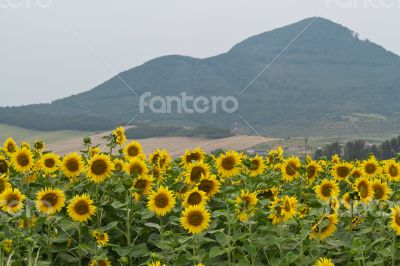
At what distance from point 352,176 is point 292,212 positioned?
261cm

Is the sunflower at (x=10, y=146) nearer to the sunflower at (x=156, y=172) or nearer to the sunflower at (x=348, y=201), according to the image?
the sunflower at (x=156, y=172)

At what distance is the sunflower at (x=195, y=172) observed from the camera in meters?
7.11

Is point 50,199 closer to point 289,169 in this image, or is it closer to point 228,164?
point 228,164

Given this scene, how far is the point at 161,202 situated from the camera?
21.0 feet

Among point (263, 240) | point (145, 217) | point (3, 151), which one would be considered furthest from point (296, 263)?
point (3, 151)

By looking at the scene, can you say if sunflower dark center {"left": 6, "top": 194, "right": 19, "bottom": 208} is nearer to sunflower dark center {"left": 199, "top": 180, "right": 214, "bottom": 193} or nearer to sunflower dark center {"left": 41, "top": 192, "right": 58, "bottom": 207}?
sunflower dark center {"left": 41, "top": 192, "right": 58, "bottom": 207}

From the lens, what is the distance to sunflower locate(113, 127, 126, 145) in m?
8.17

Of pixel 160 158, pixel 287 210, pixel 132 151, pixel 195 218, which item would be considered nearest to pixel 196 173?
pixel 160 158

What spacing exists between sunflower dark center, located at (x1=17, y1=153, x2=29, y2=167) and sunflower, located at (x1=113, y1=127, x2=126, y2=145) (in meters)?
1.20

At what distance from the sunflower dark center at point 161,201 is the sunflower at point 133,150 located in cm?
191

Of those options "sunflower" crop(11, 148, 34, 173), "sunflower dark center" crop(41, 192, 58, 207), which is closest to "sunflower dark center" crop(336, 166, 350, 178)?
"sunflower dark center" crop(41, 192, 58, 207)

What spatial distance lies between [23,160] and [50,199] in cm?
143

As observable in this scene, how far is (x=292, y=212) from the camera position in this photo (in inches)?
240

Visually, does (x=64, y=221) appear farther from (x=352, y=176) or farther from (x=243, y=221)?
(x=352, y=176)
